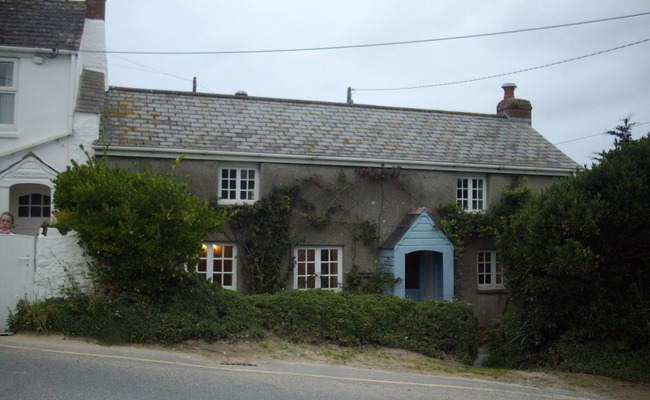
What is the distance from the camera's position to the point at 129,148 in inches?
558

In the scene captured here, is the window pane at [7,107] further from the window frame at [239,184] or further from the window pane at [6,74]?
the window frame at [239,184]

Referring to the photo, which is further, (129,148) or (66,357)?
(129,148)

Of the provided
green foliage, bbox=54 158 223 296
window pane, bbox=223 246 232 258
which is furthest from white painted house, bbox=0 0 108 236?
window pane, bbox=223 246 232 258

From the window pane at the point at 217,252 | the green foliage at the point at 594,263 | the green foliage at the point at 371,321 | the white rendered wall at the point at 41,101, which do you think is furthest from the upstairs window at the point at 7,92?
the green foliage at the point at 594,263

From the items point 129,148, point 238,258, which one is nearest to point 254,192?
point 238,258

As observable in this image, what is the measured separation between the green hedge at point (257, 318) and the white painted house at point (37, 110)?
14.5 ft

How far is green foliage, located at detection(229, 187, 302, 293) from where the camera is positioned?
14828mm

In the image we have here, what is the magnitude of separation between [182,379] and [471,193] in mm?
11751

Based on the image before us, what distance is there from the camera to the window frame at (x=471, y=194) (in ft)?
57.7

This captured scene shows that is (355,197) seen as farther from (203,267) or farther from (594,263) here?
(594,263)

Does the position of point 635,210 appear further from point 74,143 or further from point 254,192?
point 74,143

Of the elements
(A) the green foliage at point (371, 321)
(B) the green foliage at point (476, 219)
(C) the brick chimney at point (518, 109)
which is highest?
(C) the brick chimney at point (518, 109)

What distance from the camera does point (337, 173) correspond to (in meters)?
16.0

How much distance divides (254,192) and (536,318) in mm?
7717
